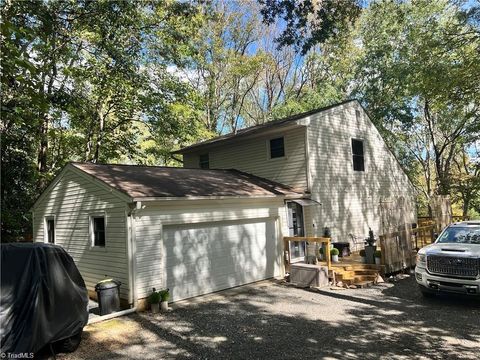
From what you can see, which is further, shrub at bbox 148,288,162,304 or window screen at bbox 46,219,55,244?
window screen at bbox 46,219,55,244

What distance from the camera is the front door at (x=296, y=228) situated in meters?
13.6

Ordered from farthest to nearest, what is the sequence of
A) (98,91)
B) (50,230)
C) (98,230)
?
(98,91), (50,230), (98,230)

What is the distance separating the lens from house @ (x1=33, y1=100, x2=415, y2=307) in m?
9.13

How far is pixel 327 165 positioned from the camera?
14672 mm

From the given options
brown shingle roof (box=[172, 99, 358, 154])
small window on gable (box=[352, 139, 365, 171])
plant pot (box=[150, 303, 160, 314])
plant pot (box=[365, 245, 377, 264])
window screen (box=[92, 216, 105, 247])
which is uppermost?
brown shingle roof (box=[172, 99, 358, 154])

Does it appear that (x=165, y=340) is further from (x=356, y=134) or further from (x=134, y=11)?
(x=356, y=134)

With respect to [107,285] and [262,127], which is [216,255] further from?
[262,127]

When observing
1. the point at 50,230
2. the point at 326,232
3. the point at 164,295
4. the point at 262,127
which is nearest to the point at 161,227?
the point at 164,295

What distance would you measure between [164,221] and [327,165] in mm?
7958

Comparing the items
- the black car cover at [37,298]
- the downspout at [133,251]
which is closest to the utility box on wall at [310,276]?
the downspout at [133,251]

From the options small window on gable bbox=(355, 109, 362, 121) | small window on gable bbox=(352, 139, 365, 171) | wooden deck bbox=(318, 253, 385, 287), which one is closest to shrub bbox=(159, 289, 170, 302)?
wooden deck bbox=(318, 253, 385, 287)

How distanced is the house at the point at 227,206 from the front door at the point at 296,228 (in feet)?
0.13

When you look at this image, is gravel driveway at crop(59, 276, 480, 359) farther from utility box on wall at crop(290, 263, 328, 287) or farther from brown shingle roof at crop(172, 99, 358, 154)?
brown shingle roof at crop(172, 99, 358, 154)

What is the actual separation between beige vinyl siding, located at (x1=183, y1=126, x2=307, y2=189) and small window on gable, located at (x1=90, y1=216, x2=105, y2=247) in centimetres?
741
